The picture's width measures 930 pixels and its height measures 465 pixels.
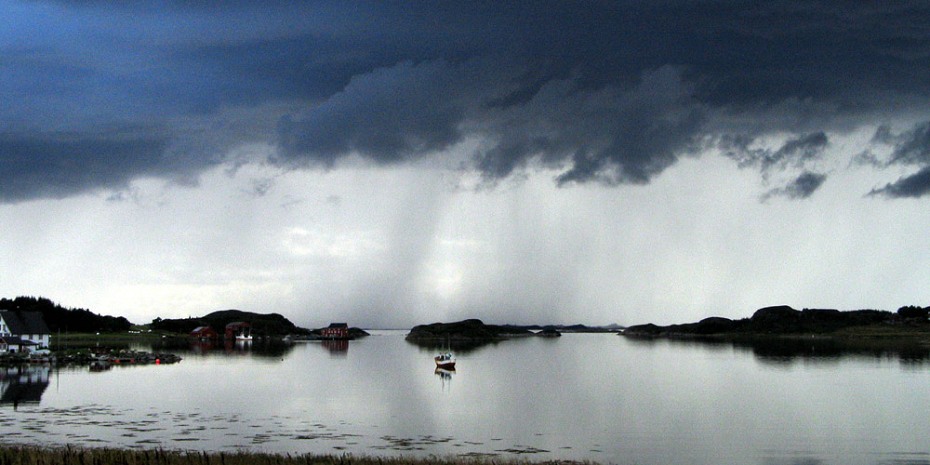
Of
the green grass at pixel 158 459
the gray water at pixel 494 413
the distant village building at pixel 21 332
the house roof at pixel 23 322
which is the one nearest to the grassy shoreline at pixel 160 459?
the green grass at pixel 158 459

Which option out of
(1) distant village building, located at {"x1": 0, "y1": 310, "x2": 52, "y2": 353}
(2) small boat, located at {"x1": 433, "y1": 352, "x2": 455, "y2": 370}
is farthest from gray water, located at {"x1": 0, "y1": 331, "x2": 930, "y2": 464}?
(1) distant village building, located at {"x1": 0, "y1": 310, "x2": 52, "y2": 353}

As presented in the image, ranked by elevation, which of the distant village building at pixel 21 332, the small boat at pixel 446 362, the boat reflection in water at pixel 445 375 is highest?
the distant village building at pixel 21 332

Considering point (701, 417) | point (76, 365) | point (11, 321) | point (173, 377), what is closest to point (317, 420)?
point (701, 417)

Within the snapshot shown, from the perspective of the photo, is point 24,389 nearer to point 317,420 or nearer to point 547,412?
point 317,420

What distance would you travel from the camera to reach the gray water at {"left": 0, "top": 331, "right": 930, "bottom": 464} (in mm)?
45344

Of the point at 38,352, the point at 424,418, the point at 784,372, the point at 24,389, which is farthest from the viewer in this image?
the point at 38,352

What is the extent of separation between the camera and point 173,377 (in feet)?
308

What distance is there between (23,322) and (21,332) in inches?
125

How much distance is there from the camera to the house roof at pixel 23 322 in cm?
12462

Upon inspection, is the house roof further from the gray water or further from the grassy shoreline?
the grassy shoreline

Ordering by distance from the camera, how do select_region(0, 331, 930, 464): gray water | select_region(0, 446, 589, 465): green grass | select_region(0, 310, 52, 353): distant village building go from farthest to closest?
select_region(0, 310, 52, 353): distant village building → select_region(0, 331, 930, 464): gray water → select_region(0, 446, 589, 465): green grass

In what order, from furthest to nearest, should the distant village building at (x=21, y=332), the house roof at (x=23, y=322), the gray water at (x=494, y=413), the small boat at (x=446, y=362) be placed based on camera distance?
the house roof at (x=23, y=322)
the distant village building at (x=21, y=332)
the small boat at (x=446, y=362)
the gray water at (x=494, y=413)

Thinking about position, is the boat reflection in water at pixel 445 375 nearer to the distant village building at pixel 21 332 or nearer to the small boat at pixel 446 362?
the small boat at pixel 446 362

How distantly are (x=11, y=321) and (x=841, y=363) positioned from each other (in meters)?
130
